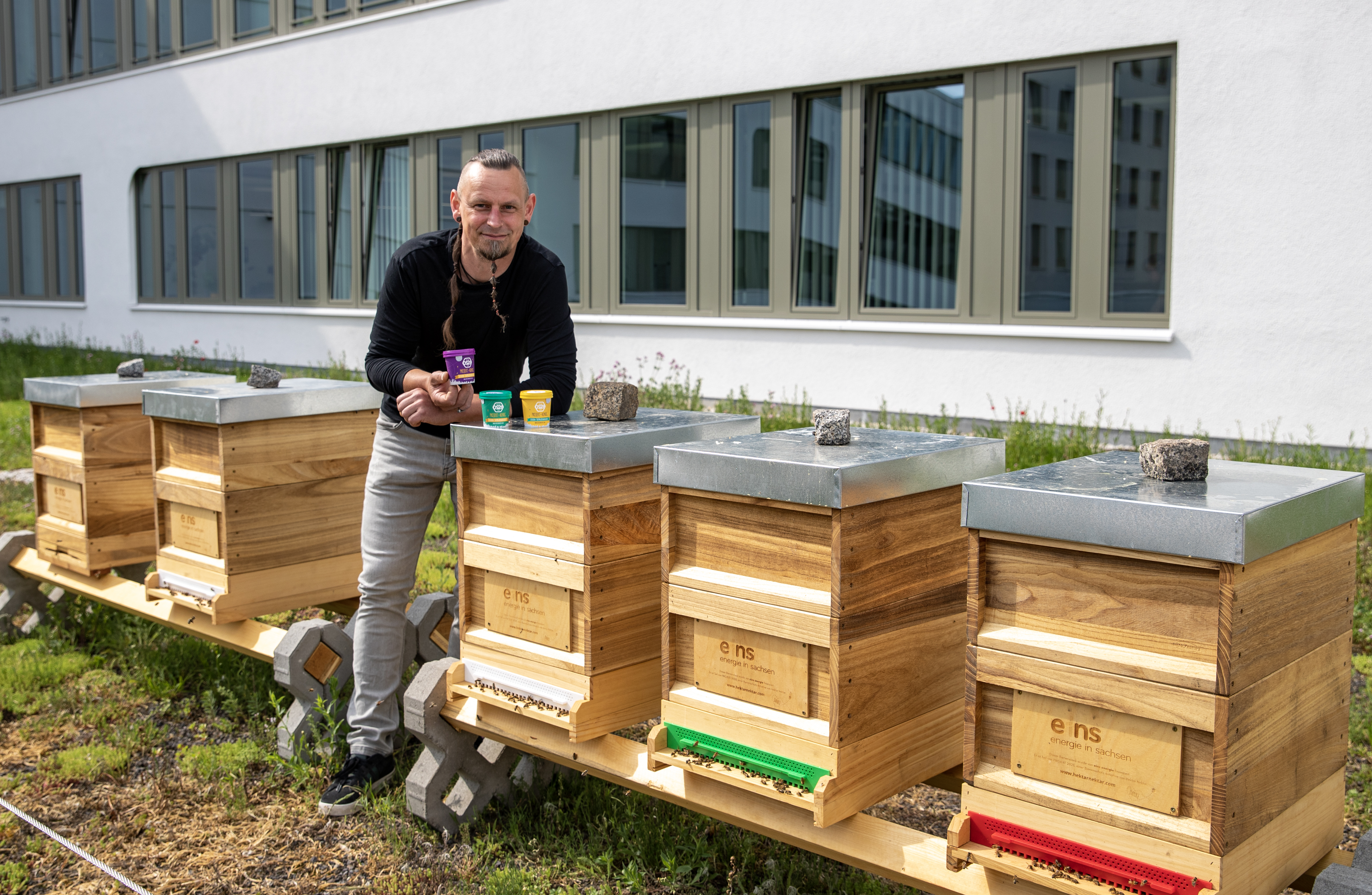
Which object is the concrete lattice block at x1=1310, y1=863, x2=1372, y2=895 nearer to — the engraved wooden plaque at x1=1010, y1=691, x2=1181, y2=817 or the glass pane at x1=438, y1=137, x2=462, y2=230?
the engraved wooden plaque at x1=1010, y1=691, x2=1181, y2=817

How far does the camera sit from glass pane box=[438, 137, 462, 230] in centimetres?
1340

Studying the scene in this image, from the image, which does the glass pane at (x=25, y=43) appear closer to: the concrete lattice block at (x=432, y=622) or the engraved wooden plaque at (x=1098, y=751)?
the concrete lattice block at (x=432, y=622)

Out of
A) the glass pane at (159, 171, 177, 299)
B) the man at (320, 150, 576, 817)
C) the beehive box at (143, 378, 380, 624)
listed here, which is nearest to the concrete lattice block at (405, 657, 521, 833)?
the man at (320, 150, 576, 817)

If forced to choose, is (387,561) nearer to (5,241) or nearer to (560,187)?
(560,187)

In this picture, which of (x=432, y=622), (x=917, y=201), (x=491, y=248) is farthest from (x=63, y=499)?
(x=917, y=201)

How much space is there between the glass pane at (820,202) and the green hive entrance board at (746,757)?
788 centimetres

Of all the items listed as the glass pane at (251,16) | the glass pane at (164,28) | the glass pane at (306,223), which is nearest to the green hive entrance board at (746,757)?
the glass pane at (306,223)

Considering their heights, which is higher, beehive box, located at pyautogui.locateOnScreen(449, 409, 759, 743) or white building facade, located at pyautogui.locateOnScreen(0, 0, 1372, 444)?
white building facade, located at pyautogui.locateOnScreen(0, 0, 1372, 444)

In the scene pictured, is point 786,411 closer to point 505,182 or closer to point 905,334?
point 905,334

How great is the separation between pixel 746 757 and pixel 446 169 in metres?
11.9

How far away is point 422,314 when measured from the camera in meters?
3.89

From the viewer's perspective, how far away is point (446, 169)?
1356 cm

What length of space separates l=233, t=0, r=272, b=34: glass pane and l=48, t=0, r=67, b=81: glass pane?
17.1ft

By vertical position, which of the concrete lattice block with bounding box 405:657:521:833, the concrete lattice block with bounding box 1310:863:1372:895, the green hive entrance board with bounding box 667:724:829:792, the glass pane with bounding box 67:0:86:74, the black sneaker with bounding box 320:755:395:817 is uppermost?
the glass pane with bounding box 67:0:86:74
